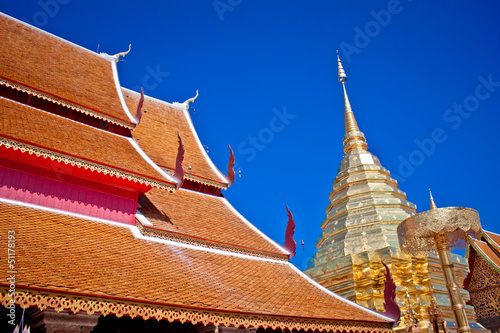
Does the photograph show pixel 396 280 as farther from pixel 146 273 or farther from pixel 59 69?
pixel 59 69

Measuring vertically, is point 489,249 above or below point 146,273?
above

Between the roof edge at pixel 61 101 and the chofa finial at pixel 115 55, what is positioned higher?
the chofa finial at pixel 115 55

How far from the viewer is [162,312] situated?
491 cm

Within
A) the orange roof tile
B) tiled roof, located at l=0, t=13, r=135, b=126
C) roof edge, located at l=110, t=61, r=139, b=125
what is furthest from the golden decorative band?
the orange roof tile

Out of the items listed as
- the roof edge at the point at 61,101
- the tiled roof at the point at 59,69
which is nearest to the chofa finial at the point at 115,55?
the tiled roof at the point at 59,69

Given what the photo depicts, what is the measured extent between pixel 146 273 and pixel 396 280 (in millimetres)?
8405

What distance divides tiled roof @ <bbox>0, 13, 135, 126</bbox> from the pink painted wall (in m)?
2.42

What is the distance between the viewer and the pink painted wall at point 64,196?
6.51 meters

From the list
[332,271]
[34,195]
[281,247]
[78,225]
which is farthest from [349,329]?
[332,271]

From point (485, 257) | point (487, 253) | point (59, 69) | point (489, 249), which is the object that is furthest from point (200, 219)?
point (489, 249)

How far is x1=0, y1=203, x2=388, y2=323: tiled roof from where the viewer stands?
482cm

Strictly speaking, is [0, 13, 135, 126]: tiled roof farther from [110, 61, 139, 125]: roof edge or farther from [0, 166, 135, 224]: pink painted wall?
[0, 166, 135, 224]: pink painted wall

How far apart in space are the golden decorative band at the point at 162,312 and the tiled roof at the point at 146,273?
0.07m

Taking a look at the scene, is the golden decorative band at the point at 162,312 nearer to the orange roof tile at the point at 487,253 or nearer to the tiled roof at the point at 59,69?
the tiled roof at the point at 59,69
